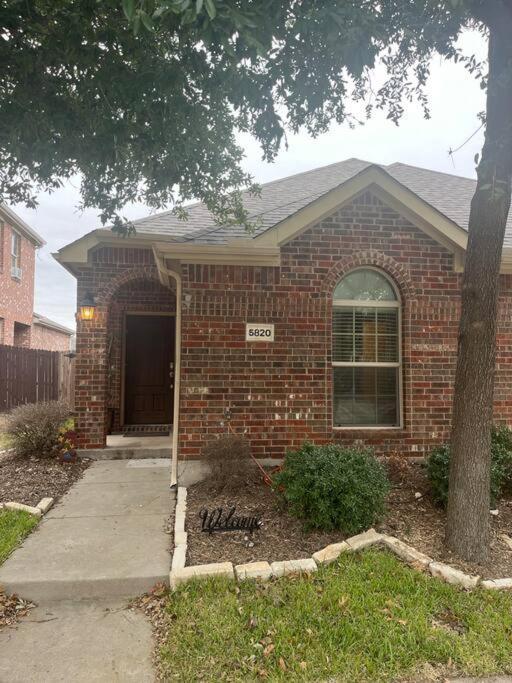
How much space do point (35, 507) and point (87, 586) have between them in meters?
1.98

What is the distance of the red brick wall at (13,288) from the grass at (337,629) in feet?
52.9

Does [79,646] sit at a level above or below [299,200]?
below

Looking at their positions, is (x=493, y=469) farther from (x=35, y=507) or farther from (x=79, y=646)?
(x=35, y=507)

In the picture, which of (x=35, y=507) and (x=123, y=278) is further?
(x=123, y=278)

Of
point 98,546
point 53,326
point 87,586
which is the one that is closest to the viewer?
point 87,586

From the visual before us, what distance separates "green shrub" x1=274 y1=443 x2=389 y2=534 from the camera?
415 centimetres

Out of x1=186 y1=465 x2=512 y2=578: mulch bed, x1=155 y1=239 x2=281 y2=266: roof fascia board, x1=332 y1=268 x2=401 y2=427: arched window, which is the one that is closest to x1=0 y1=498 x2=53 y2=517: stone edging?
x1=186 y1=465 x2=512 y2=578: mulch bed

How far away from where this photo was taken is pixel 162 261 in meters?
6.29

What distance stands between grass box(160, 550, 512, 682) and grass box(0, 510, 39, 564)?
5.97 ft

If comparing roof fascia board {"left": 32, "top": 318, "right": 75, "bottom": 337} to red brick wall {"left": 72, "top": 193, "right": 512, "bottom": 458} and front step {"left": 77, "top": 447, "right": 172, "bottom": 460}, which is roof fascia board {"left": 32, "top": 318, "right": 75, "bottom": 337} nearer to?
front step {"left": 77, "top": 447, "right": 172, "bottom": 460}

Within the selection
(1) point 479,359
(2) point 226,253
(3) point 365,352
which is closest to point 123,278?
(2) point 226,253

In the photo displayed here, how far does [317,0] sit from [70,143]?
114 inches

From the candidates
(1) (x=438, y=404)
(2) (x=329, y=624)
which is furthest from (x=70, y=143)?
(1) (x=438, y=404)

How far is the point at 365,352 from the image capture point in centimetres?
660
